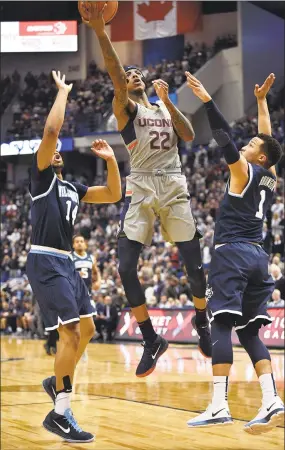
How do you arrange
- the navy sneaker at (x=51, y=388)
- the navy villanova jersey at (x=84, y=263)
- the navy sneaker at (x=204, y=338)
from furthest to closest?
the navy villanova jersey at (x=84, y=263) < the navy sneaker at (x=51, y=388) < the navy sneaker at (x=204, y=338)

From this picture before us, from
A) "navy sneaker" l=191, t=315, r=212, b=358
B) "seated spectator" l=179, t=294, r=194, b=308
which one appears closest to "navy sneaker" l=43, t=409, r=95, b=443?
"navy sneaker" l=191, t=315, r=212, b=358

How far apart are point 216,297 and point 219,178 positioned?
18418mm

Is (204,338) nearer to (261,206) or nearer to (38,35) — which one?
(261,206)

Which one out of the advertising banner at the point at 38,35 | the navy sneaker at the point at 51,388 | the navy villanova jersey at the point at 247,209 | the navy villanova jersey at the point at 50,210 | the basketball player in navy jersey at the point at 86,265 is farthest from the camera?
the advertising banner at the point at 38,35

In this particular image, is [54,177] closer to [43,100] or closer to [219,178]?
[219,178]

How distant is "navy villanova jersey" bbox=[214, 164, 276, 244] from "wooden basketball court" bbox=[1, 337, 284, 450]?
10.1 ft

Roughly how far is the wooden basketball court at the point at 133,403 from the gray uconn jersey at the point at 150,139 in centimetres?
341

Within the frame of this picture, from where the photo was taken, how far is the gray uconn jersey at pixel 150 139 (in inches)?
251

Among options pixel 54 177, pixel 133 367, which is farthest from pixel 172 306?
pixel 54 177

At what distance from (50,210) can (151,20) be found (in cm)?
2086

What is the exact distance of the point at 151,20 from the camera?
2655 centimetres

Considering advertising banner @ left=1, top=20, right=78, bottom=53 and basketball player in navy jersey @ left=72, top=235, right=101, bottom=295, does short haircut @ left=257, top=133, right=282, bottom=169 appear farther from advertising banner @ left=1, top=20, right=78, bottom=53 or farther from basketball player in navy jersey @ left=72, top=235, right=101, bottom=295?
advertising banner @ left=1, top=20, right=78, bottom=53

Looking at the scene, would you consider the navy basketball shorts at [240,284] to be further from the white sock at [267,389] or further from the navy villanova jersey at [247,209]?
the white sock at [267,389]

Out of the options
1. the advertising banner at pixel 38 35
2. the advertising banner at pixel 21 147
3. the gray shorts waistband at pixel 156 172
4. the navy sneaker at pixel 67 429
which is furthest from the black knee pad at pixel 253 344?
the advertising banner at pixel 21 147
